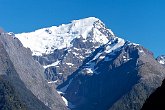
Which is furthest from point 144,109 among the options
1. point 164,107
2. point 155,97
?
point 164,107

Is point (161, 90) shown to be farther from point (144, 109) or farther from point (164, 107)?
point (164, 107)

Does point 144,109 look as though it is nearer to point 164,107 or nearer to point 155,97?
point 155,97

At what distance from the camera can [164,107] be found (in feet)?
408

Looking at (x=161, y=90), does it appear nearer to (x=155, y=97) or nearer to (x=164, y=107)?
(x=155, y=97)

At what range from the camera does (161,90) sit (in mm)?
139625

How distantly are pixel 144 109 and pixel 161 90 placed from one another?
6163 mm

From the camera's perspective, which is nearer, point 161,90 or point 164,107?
point 164,107

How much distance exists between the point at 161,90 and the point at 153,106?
9.04m

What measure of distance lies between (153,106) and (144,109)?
6.99m

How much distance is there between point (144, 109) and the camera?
454ft

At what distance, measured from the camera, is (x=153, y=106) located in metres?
132

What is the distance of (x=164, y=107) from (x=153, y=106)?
7285mm

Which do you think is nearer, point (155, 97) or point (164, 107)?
point (164, 107)

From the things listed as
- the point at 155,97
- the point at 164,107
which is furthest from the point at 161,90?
the point at 164,107
